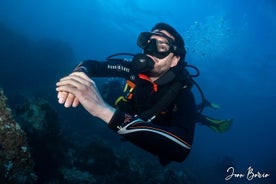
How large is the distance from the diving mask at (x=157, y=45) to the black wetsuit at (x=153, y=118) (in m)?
0.51

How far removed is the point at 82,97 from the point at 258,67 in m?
36.6

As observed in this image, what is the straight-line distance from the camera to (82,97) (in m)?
2.23

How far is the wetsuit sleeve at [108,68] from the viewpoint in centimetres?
413

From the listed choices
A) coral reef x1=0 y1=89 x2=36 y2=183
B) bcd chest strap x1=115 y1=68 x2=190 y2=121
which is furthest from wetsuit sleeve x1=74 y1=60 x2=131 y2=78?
coral reef x1=0 y1=89 x2=36 y2=183

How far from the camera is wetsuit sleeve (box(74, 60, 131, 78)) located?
13.5ft

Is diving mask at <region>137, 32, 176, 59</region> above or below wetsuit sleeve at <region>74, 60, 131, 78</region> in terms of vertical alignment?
above

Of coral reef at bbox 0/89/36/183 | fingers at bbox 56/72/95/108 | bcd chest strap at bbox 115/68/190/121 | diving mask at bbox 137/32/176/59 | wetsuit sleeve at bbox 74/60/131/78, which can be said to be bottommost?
coral reef at bbox 0/89/36/183

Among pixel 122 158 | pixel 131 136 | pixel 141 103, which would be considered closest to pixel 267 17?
pixel 122 158

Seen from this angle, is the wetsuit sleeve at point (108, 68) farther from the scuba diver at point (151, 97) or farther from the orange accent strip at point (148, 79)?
the orange accent strip at point (148, 79)

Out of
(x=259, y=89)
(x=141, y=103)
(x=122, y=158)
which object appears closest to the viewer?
(x=141, y=103)

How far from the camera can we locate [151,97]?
410 centimetres

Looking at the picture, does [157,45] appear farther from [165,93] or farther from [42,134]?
[42,134]

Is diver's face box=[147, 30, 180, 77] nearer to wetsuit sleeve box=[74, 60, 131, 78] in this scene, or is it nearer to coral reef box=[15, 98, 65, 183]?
wetsuit sleeve box=[74, 60, 131, 78]

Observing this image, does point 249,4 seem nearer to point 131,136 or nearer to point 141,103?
point 141,103
